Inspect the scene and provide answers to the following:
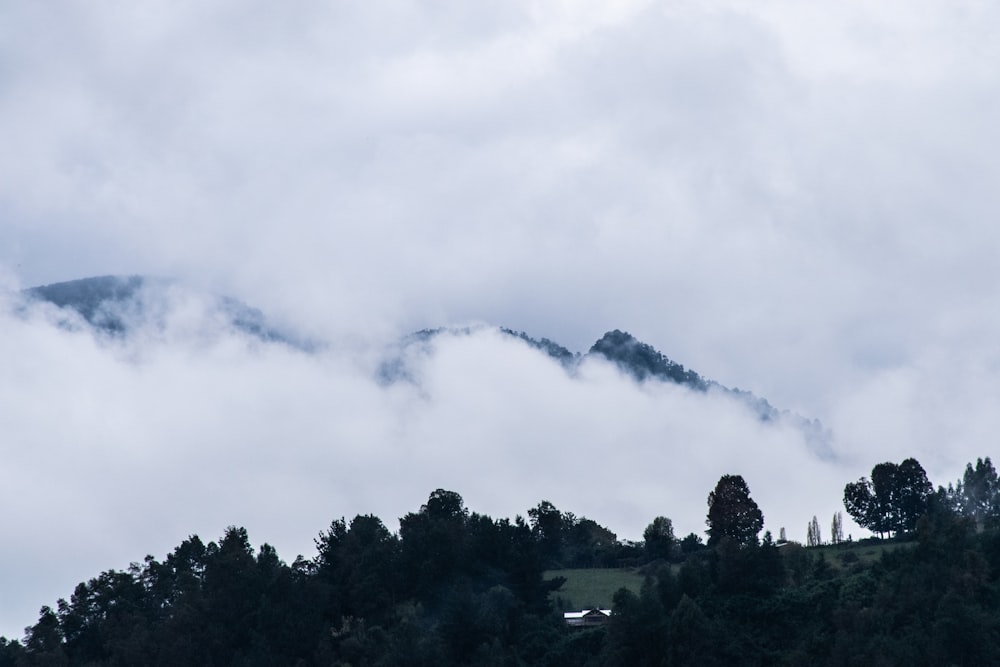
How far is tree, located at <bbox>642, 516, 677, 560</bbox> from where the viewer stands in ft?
424

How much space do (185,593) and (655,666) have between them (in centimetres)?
4635

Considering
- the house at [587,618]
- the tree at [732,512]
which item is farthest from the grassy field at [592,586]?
the tree at [732,512]

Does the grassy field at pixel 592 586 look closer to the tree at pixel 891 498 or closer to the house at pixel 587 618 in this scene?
the house at pixel 587 618

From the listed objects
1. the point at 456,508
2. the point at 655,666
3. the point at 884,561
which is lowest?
the point at 655,666

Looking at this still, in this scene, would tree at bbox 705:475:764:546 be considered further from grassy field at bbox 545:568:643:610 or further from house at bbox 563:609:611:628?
house at bbox 563:609:611:628

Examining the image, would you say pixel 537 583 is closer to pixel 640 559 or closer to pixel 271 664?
pixel 271 664

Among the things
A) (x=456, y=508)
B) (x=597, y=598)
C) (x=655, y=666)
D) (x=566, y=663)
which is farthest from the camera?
(x=456, y=508)

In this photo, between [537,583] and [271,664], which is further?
[537,583]

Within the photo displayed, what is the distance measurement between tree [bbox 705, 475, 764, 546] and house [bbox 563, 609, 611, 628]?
25.0m

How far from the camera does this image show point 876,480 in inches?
4840

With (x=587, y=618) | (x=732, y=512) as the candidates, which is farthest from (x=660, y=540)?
(x=587, y=618)

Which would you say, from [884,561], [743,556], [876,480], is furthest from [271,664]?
[876,480]

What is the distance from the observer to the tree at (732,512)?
125312mm

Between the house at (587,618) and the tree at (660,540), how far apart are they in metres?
26.0
